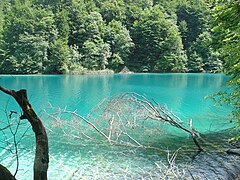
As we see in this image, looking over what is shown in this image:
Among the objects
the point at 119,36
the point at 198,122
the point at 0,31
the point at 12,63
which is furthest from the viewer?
the point at 119,36

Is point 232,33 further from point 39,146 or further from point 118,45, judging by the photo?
point 118,45

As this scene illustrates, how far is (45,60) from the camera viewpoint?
48.3 metres

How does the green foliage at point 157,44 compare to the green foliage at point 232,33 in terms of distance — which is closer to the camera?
the green foliage at point 232,33

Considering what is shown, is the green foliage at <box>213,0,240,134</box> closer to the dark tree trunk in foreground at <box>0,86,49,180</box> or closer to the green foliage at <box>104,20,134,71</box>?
the dark tree trunk in foreground at <box>0,86,49,180</box>

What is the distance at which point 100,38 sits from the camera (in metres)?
54.1

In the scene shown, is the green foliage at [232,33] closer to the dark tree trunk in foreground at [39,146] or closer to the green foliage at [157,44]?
the dark tree trunk in foreground at [39,146]

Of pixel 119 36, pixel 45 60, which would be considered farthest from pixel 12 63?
pixel 119 36

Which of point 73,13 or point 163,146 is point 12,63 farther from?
point 163,146

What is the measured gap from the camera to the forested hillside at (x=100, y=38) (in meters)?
48.2

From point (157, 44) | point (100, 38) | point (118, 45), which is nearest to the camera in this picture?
point (100, 38)

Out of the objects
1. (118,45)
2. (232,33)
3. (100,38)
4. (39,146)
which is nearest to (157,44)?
(118,45)

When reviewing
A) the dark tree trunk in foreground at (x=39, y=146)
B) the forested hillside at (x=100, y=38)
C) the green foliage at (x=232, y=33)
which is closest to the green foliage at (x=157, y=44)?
the forested hillside at (x=100, y=38)

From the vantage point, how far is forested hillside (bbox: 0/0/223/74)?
48156 mm

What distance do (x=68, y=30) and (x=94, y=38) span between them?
213 inches
